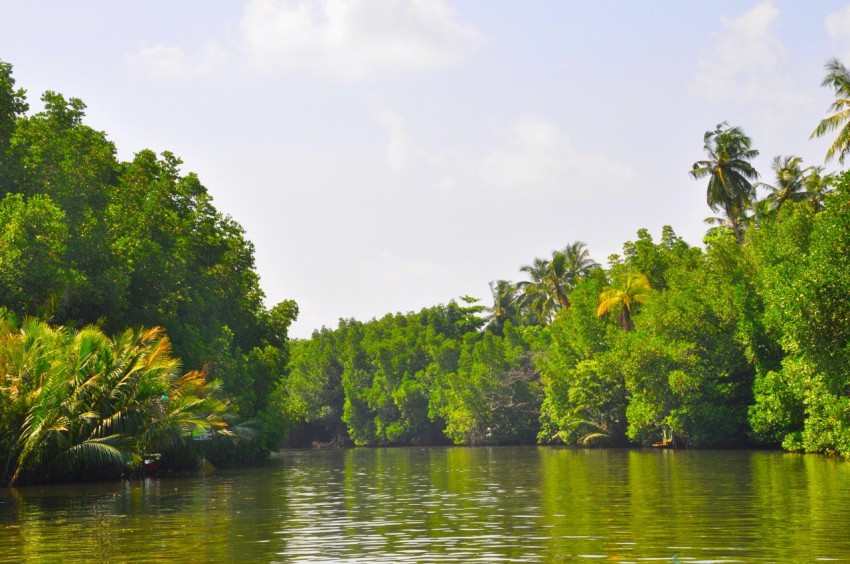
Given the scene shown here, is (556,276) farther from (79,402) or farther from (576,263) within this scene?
(79,402)

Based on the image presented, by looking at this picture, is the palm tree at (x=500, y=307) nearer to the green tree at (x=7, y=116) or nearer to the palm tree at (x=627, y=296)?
the palm tree at (x=627, y=296)

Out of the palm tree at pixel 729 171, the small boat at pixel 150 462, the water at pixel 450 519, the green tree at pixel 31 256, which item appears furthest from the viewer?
the palm tree at pixel 729 171

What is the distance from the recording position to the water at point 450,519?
15.7 meters

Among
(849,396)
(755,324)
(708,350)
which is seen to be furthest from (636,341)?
(849,396)

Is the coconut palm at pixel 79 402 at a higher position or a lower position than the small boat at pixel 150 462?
higher

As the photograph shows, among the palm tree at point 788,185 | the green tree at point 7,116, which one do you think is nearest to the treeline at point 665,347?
the palm tree at point 788,185

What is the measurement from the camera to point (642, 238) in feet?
241

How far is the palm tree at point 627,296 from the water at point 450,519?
1349 inches

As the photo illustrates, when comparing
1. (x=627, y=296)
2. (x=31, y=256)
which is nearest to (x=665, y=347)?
(x=627, y=296)

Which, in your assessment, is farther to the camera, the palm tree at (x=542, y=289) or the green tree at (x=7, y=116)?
the palm tree at (x=542, y=289)

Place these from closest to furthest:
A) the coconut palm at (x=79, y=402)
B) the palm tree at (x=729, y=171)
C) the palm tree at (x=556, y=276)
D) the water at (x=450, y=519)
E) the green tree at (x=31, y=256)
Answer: the water at (x=450, y=519), the coconut palm at (x=79, y=402), the green tree at (x=31, y=256), the palm tree at (x=729, y=171), the palm tree at (x=556, y=276)

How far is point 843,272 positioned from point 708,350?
79.3 feet

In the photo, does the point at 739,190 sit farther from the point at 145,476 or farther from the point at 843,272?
the point at 145,476

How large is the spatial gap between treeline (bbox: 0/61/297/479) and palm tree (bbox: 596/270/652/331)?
25.5 meters
